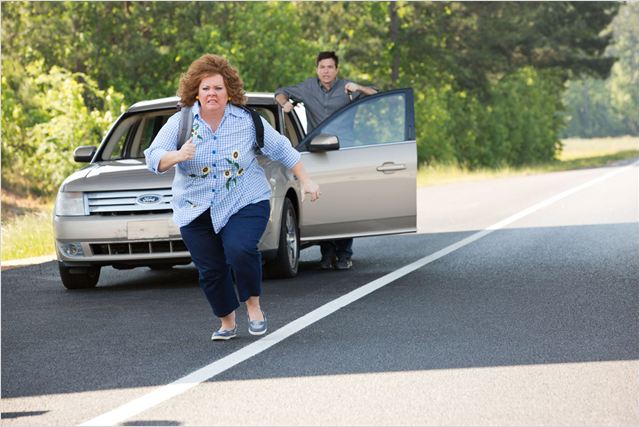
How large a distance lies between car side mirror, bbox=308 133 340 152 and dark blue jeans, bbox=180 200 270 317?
3.61 m

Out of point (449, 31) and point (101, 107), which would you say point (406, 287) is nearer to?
point (101, 107)

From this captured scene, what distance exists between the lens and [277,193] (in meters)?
11.4

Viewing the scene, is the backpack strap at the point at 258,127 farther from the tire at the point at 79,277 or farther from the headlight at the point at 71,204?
the tire at the point at 79,277

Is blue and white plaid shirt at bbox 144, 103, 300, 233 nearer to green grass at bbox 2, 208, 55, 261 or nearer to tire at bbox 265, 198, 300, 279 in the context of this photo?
tire at bbox 265, 198, 300, 279

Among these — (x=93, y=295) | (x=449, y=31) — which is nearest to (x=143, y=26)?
(x=449, y=31)

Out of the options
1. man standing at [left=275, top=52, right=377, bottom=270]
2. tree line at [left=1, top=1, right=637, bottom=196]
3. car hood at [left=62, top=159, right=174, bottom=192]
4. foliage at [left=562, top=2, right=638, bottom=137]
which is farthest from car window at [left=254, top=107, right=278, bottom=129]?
foliage at [left=562, top=2, right=638, bottom=137]

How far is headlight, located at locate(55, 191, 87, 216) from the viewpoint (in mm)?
11203

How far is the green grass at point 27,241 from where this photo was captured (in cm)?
1594

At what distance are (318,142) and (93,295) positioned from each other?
7.75 feet

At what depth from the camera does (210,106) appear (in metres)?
7.75

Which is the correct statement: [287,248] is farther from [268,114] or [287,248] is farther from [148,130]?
[148,130]

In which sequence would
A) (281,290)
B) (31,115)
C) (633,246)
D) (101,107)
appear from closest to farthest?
(281,290) < (633,246) < (31,115) < (101,107)

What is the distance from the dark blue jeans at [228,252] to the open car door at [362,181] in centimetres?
379

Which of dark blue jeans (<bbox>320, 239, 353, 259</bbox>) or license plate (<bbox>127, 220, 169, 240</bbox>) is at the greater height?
license plate (<bbox>127, 220, 169, 240</bbox>)
